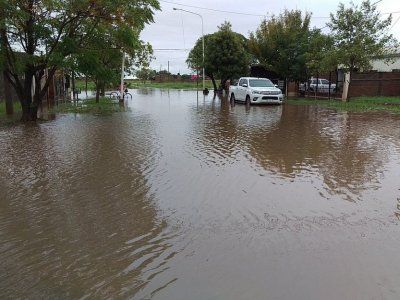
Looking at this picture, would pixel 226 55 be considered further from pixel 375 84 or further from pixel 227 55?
pixel 375 84

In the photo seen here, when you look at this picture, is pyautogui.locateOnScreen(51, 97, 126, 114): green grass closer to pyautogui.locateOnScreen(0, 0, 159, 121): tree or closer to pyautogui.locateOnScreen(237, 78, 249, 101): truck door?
pyautogui.locateOnScreen(0, 0, 159, 121): tree

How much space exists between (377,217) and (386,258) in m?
1.22

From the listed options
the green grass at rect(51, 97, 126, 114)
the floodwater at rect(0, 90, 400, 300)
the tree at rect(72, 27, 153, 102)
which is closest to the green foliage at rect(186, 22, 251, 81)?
the green grass at rect(51, 97, 126, 114)

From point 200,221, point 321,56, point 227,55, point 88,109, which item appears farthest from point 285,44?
point 200,221

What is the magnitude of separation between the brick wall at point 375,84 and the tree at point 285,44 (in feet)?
12.3

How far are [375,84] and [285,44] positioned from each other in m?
7.01

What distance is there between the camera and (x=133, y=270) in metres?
4.04

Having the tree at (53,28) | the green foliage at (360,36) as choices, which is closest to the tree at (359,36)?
the green foliage at (360,36)

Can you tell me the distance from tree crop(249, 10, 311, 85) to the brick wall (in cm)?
374

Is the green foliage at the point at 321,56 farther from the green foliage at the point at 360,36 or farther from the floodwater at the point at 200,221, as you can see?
the floodwater at the point at 200,221

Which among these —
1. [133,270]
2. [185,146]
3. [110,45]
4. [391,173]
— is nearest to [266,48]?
[110,45]

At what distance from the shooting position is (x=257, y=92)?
2539 cm

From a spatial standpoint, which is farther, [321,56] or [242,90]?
[242,90]

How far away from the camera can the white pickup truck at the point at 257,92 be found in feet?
83.3
